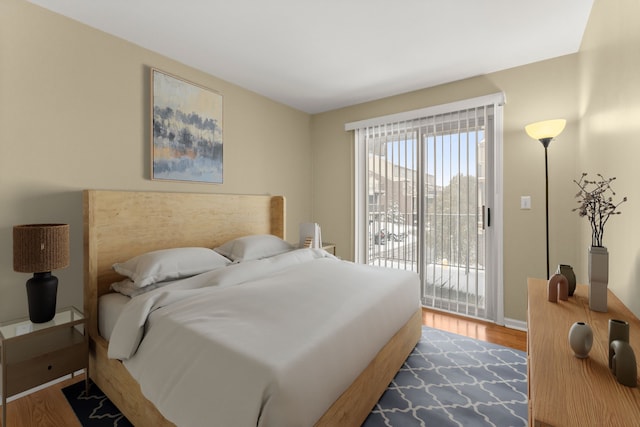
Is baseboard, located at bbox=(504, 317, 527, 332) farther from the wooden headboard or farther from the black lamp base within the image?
the black lamp base

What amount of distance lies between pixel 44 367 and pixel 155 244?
1019 millimetres

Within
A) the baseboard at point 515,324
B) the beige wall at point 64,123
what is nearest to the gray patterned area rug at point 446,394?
the baseboard at point 515,324

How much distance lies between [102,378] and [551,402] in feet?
7.53

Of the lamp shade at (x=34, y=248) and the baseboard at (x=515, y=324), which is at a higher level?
the lamp shade at (x=34, y=248)

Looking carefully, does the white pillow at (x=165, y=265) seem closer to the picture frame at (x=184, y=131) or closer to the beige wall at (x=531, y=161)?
the picture frame at (x=184, y=131)

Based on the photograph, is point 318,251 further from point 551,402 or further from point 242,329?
point 551,402

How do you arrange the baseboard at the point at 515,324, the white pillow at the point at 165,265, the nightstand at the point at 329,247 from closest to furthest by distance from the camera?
the white pillow at the point at 165,265, the baseboard at the point at 515,324, the nightstand at the point at 329,247

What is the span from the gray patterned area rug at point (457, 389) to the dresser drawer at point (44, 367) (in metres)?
1.80

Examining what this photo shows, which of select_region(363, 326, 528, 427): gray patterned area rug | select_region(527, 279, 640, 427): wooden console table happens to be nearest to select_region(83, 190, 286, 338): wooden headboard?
select_region(363, 326, 528, 427): gray patterned area rug

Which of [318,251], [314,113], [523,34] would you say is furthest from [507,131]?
[314,113]

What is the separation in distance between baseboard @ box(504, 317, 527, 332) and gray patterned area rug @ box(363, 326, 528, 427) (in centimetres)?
55

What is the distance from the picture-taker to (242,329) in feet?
4.21

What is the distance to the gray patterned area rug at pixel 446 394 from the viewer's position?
5.32 ft

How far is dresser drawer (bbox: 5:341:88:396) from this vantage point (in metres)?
1.56
